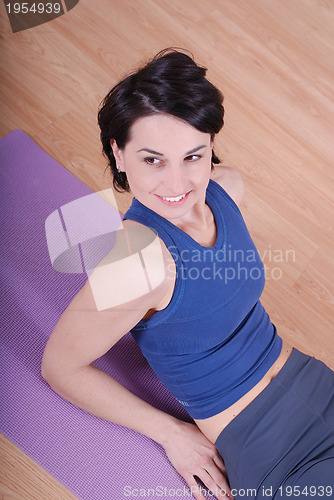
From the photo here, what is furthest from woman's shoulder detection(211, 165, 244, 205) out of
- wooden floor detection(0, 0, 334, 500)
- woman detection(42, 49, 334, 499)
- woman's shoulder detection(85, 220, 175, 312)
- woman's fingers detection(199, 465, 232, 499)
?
woman's fingers detection(199, 465, 232, 499)

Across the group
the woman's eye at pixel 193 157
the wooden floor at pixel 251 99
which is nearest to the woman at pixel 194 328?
the woman's eye at pixel 193 157

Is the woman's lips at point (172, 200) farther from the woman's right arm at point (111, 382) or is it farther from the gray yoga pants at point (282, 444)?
the gray yoga pants at point (282, 444)

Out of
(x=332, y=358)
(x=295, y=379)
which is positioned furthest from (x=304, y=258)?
(x=295, y=379)

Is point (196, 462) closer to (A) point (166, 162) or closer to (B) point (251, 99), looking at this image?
(A) point (166, 162)

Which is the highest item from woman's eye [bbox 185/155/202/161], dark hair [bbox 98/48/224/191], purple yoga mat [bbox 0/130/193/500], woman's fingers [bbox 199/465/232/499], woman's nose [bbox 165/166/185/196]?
dark hair [bbox 98/48/224/191]

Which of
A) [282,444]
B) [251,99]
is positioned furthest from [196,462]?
[251,99]

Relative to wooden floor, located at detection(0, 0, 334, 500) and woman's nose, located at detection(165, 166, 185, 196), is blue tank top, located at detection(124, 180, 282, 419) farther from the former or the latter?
wooden floor, located at detection(0, 0, 334, 500)

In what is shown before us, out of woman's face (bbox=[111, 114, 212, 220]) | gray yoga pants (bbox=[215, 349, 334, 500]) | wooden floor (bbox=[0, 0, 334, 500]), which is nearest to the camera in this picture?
woman's face (bbox=[111, 114, 212, 220])

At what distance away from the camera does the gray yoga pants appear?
1154 mm

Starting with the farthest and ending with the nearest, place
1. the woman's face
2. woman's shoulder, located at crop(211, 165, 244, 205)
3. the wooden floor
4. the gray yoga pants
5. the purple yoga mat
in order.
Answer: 1. the wooden floor
2. woman's shoulder, located at crop(211, 165, 244, 205)
3. the purple yoga mat
4. the gray yoga pants
5. the woman's face

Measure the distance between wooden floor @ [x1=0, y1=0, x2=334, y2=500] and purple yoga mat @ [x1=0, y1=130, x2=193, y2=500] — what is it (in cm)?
38

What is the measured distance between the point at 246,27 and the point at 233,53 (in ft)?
0.56

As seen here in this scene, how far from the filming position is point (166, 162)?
102cm

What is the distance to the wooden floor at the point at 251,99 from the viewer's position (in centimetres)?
189
